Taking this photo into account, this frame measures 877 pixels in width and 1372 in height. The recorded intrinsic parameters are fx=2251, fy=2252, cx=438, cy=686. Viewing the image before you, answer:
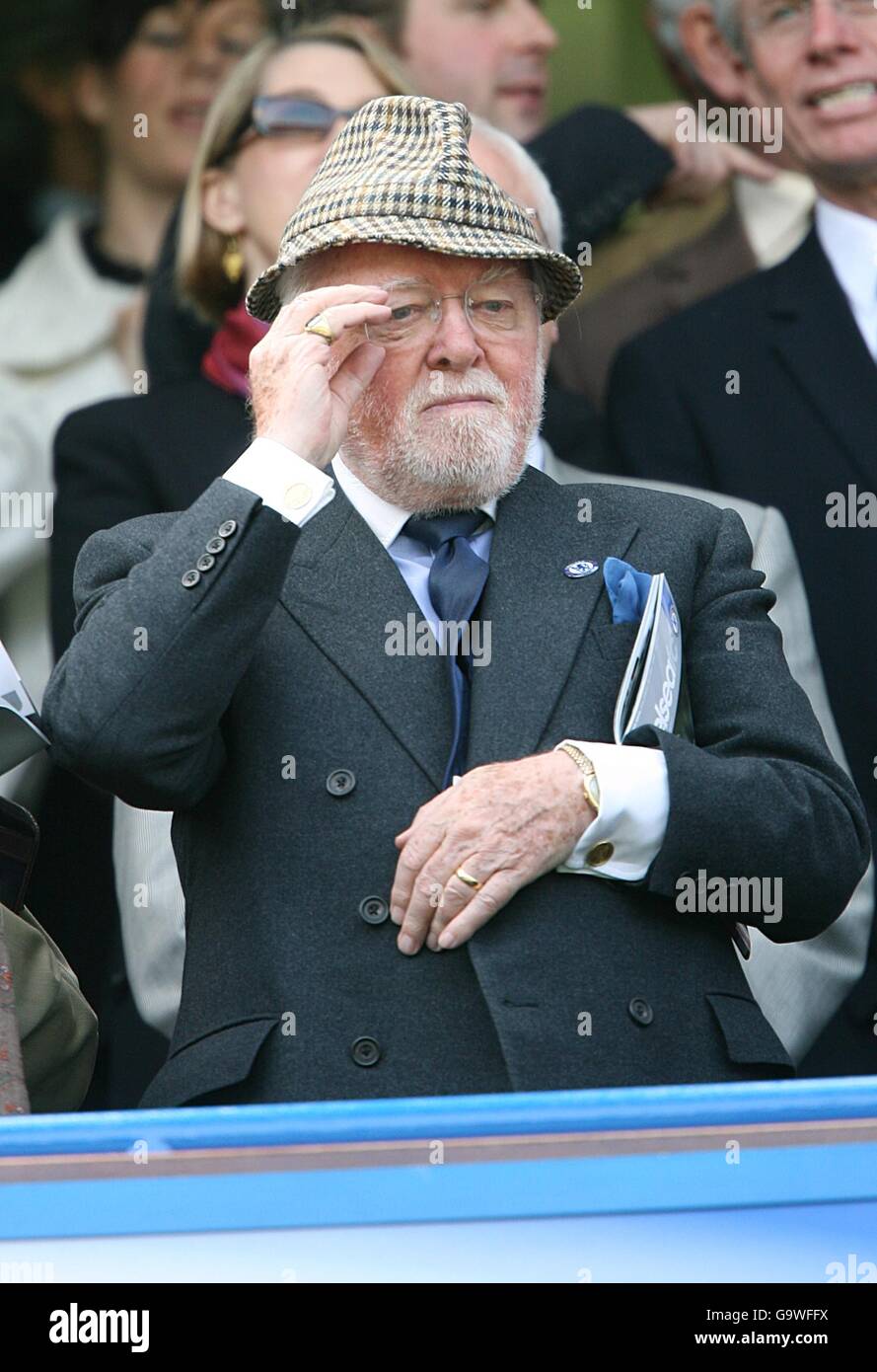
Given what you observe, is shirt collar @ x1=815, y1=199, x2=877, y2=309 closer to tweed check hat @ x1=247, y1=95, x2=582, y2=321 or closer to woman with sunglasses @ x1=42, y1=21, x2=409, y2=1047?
woman with sunglasses @ x1=42, y1=21, x2=409, y2=1047

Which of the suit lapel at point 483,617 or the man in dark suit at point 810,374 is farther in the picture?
the man in dark suit at point 810,374

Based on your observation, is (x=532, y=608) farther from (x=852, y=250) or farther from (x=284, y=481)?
(x=852, y=250)


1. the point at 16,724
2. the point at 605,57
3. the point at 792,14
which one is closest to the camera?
the point at 16,724

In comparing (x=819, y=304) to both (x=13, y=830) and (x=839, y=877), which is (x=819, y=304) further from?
(x=13, y=830)

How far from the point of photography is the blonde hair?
12.7ft

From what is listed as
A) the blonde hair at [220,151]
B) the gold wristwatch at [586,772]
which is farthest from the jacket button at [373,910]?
the blonde hair at [220,151]

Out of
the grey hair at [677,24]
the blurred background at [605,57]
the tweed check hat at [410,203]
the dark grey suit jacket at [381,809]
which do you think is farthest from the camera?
the blurred background at [605,57]

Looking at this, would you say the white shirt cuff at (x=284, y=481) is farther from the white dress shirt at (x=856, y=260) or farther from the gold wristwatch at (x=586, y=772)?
the white dress shirt at (x=856, y=260)

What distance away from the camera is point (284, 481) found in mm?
2375

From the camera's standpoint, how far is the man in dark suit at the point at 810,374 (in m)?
3.68

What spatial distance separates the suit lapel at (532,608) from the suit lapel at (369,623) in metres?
0.05

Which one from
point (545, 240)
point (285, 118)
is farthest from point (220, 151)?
point (545, 240)

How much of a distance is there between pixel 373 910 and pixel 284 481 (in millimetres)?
463

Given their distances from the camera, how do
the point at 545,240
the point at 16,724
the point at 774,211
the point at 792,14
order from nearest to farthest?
the point at 16,724, the point at 545,240, the point at 792,14, the point at 774,211
